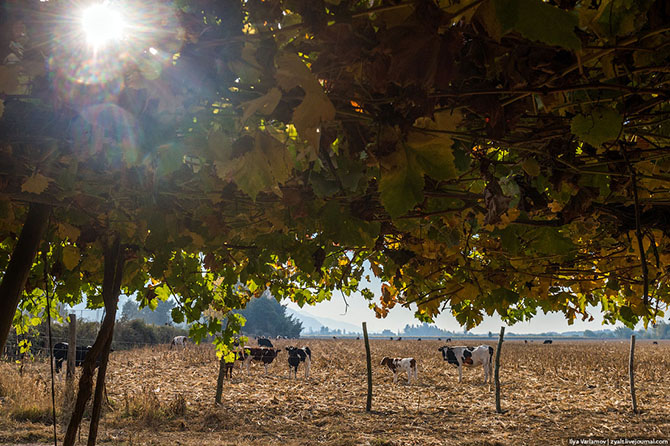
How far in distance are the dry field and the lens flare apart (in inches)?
302

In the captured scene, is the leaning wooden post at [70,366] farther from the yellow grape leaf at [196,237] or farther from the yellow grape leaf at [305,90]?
the yellow grape leaf at [305,90]

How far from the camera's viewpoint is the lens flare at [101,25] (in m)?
0.84

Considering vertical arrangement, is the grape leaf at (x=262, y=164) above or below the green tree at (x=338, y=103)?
below

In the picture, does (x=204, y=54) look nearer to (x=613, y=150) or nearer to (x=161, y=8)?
(x=161, y=8)

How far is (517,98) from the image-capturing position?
3.54 feet

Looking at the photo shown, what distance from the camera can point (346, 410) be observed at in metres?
10.2

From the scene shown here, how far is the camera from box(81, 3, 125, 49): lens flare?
842 mm

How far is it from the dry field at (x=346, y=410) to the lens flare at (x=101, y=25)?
7.68 m

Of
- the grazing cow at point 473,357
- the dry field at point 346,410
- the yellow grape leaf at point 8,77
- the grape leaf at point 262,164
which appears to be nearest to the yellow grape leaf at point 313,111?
the grape leaf at point 262,164

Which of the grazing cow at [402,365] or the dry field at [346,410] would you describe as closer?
the dry field at [346,410]

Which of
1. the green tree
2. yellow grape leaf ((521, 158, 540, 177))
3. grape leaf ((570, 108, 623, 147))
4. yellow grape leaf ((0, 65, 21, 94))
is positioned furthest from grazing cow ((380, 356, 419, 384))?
yellow grape leaf ((0, 65, 21, 94))

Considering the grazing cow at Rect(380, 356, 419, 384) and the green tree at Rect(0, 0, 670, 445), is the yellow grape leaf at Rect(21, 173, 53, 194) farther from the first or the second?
the grazing cow at Rect(380, 356, 419, 384)

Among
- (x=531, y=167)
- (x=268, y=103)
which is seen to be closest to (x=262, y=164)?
(x=268, y=103)

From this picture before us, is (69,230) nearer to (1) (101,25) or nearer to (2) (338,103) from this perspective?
(1) (101,25)
